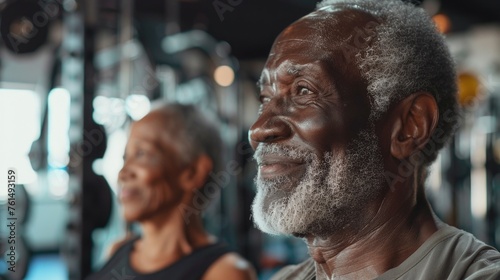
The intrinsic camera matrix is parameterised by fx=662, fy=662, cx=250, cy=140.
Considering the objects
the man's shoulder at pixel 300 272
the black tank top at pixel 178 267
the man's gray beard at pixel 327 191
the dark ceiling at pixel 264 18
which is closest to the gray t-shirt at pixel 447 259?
the man's gray beard at pixel 327 191

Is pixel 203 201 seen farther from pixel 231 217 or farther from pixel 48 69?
pixel 231 217

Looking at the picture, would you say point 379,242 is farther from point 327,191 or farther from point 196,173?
point 196,173

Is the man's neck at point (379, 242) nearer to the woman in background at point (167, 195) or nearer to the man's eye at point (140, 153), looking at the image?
the woman in background at point (167, 195)

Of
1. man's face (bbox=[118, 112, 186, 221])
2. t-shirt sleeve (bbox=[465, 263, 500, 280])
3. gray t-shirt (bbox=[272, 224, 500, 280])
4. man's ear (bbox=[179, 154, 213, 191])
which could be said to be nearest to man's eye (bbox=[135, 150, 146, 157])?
man's face (bbox=[118, 112, 186, 221])

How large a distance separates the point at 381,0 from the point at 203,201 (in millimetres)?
891

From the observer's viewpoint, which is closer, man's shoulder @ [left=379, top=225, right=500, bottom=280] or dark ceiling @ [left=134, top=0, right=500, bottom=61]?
man's shoulder @ [left=379, top=225, right=500, bottom=280]

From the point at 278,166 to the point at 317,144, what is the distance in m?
0.08

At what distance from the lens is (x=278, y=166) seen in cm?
114

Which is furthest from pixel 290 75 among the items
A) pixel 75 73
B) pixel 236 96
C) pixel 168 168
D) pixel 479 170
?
pixel 479 170

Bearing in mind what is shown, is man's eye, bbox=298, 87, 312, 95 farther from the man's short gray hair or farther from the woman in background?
the woman in background

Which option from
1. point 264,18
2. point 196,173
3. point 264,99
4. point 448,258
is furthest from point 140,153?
Answer: point 264,18

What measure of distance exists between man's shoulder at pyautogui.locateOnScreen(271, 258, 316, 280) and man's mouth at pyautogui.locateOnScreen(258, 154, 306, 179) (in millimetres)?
232

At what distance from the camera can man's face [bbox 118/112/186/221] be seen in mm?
1847

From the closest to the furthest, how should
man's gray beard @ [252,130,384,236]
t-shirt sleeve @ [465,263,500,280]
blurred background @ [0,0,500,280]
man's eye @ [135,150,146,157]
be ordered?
t-shirt sleeve @ [465,263,500,280], man's gray beard @ [252,130,384,236], man's eye @ [135,150,146,157], blurred background @ [0,0,500,280]
